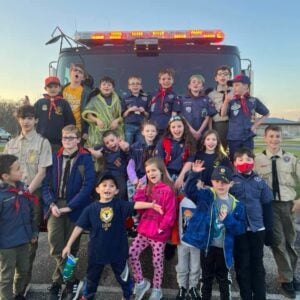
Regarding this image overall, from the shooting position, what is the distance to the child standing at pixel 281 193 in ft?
13.0

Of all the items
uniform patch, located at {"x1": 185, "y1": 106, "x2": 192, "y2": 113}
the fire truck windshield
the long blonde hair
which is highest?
the fire truck windshield

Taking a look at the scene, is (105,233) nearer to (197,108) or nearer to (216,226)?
(216,226)

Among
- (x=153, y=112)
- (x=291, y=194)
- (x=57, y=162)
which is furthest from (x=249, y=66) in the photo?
(x=57, y=162)

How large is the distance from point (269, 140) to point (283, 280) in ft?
4.92

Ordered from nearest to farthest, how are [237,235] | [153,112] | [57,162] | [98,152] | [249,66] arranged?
[237,235]
[57,162]
[98,152]
[153,112]
[249,66]

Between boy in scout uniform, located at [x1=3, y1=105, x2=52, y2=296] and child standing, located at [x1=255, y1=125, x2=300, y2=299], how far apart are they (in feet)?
7.57

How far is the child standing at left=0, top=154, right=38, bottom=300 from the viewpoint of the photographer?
3.42 metres

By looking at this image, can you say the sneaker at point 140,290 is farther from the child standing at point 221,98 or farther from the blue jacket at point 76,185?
the child standing at point 221,98

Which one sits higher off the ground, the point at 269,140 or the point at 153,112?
the point at 153,112

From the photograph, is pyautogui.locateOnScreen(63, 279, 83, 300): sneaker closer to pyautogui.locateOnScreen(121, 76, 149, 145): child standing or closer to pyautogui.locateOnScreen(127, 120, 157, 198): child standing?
pyautogui.locateOnScreen(127, 120, 157, 198): child standing

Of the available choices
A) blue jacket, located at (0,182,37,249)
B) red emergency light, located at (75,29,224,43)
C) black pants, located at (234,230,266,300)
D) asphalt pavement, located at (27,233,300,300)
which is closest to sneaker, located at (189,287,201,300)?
Answer: asphalt pavement, located at (27,233,300,300)

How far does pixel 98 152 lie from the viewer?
4.10 meters

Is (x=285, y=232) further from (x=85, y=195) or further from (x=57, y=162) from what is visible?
(x=57, y=162)

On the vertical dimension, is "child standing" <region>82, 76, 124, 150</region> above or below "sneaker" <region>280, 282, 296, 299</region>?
above
